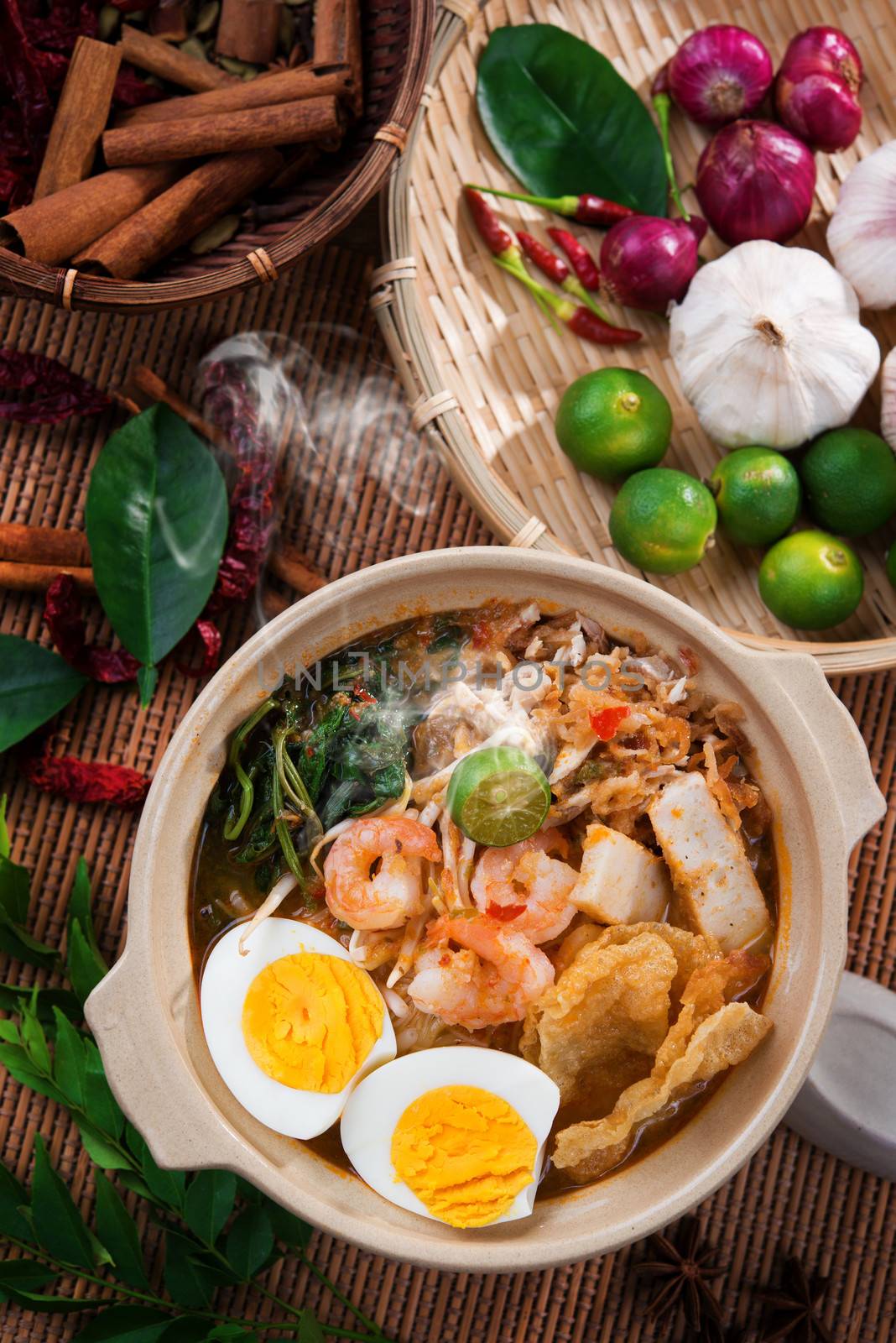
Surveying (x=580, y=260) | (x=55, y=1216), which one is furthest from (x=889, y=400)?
(x=55, y=1216)

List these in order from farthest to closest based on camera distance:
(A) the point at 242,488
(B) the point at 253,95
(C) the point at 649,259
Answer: (A) the point at 242,488
(C) the point at 649,259
(B) the point at 253,95

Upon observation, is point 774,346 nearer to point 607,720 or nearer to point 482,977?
point 607,720

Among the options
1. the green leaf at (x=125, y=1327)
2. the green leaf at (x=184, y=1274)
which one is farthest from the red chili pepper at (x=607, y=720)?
the green leaf at (x=125, y=1327)

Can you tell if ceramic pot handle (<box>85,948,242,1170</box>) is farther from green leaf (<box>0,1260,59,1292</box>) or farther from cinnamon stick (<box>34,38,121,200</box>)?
cinnamon stick (<box>34,38,121,200</box>)

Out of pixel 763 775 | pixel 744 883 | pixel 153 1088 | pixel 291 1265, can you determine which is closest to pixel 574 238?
pixel 763 775

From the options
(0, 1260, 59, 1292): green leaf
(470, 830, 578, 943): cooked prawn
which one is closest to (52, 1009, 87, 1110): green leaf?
(0, 1260, 59, 1292): green leaf

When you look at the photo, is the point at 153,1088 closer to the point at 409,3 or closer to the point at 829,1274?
the point at 829,1274
